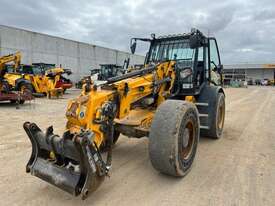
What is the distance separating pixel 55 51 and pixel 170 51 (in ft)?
85.9

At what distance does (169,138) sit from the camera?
3680mm

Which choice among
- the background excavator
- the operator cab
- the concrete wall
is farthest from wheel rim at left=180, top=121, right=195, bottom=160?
the concrete wall

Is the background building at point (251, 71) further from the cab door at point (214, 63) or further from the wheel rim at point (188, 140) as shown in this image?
the wheel rim at point (188, 140)

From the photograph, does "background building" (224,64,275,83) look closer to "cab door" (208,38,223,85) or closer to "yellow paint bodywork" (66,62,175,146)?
"cab door" (208,38,223,85)

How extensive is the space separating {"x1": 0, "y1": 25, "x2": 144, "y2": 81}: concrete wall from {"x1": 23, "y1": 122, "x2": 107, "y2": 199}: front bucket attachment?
16.6 meters

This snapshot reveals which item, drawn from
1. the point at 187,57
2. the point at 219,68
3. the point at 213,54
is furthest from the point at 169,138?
Answer: the point at 219,68

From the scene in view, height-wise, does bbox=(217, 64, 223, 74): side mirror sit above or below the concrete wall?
below

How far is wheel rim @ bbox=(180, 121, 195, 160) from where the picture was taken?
4.16 metres

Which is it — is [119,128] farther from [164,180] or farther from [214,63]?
[214,63]

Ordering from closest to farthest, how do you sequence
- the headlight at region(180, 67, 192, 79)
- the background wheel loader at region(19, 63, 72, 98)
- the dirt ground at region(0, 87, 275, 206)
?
1. the dirt ground at region(0, 87, 275, 206)
2. the headlight at region(180, 67, 192, 79)
3. the background wheel loader at region(19, 63, 72, 98)

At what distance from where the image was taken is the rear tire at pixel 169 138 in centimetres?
369

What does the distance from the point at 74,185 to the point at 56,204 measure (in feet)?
1.77

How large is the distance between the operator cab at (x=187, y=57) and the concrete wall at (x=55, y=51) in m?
13.2

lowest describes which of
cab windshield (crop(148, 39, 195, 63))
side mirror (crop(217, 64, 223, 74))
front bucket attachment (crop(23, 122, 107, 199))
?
front bucket attachment (crop(23, 122, 107, 199))
